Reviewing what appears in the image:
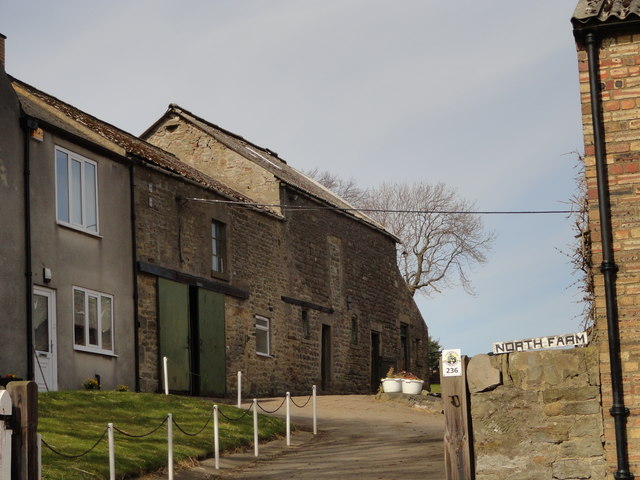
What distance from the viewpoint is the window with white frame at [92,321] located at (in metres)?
24.0

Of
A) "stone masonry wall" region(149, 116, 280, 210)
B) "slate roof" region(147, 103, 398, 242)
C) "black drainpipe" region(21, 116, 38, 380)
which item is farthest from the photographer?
"slate roof" region(147, 103, 398, 242)

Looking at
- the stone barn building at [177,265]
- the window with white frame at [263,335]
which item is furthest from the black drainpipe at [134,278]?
the window with white frame at [263,335]

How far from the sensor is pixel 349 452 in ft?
62.3

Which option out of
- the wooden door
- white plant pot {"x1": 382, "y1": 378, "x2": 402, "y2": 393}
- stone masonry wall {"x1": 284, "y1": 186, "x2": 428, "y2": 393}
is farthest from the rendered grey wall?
the wooden door

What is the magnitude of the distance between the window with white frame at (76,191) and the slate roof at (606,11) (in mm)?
14118

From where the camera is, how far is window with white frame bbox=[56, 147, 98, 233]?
79.3 ft

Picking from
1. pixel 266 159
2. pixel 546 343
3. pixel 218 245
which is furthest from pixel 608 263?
pixel 266 159

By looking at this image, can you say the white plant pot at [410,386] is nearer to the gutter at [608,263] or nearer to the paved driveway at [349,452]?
the paved driveway at [349,452]

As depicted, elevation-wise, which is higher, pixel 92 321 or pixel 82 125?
pixel 82 125

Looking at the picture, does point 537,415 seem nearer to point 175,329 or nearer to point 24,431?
point 24,431

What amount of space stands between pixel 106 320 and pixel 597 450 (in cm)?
1422

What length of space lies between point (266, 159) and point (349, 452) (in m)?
19.5

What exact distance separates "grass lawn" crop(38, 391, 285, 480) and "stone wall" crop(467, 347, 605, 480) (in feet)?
16.6

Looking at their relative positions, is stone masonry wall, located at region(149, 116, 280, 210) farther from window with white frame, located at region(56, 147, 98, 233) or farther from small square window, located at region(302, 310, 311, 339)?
window with white frame, located at region(56, 147, 98, 233)
